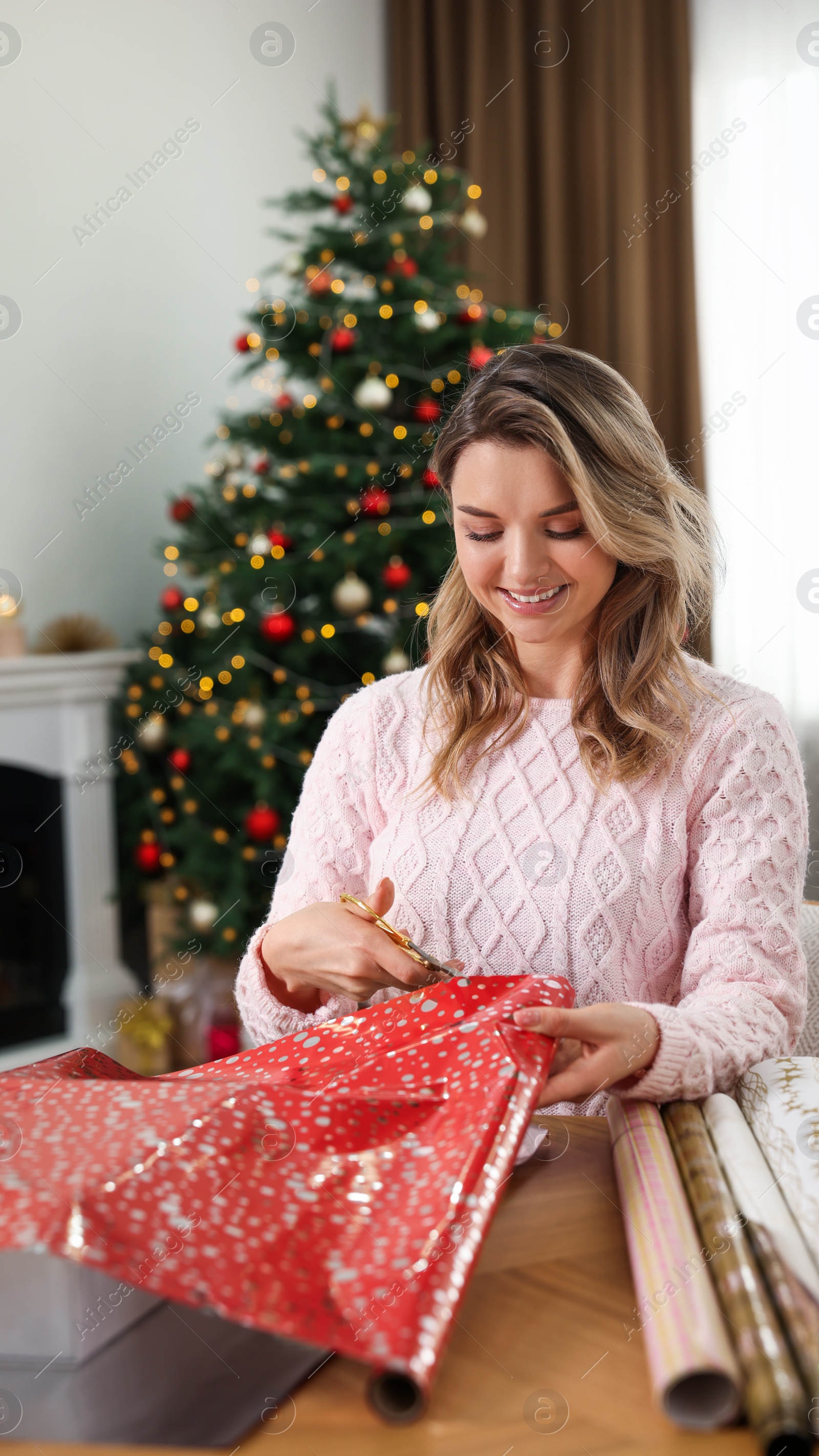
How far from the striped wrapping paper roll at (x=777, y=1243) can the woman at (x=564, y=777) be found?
30 cm

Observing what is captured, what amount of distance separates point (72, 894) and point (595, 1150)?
8.34 ft

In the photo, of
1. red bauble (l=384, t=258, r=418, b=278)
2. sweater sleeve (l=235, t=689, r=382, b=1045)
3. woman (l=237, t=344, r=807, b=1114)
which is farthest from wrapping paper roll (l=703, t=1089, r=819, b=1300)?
red bauble (l=384, t=258, r=418, b=278)

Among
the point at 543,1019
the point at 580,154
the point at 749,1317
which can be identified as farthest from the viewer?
the point at 580,154

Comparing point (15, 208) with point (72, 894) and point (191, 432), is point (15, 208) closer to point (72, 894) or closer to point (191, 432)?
point (191, 432)

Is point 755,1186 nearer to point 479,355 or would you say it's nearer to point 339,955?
point 339,955

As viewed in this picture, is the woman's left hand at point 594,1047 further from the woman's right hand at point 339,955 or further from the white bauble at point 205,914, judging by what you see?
the white bauble at point 205,914

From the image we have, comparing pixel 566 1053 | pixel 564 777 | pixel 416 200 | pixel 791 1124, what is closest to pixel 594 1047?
pixel 566 1053

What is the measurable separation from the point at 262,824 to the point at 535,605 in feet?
5.63

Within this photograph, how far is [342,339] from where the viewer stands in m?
2.88

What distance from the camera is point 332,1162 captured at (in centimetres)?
73

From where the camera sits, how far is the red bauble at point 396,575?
9.29 feet

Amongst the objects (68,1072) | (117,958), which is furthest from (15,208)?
(68,1072)

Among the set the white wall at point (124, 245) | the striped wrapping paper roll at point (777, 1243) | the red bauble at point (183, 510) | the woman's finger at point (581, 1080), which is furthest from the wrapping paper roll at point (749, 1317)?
the white wall at point (124, 245)

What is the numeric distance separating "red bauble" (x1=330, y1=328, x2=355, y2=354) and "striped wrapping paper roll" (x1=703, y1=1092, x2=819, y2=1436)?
244 cm
